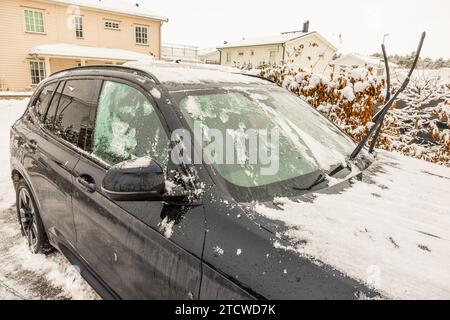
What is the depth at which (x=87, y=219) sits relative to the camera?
6.68 feet

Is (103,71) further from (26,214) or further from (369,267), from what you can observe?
(369,267)

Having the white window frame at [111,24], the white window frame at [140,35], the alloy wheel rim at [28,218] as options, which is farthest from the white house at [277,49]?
the alloy wheel rim at [28,218]

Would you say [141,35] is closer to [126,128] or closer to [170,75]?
[170,75]

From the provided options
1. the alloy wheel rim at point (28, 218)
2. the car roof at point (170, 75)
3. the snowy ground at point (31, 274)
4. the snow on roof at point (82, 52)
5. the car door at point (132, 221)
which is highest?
the snow on roof at point (82, 52)

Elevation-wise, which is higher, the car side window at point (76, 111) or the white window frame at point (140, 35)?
the white window frame at point (140, 35)

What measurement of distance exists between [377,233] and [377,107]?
4500 mm

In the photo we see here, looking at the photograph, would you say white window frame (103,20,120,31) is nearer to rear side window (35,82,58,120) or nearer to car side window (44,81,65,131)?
rear side window (35,82,58,120)

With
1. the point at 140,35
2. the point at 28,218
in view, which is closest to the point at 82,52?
the point at 140,35

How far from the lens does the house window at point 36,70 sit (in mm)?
20955

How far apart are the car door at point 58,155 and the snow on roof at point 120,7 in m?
22.4

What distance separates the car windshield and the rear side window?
73.2 inches

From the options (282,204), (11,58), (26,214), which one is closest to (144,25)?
(11,58)

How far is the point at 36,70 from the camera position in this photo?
69.6 feet

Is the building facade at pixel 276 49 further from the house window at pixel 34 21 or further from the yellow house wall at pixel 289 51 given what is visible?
the house window at pixel 34 21
